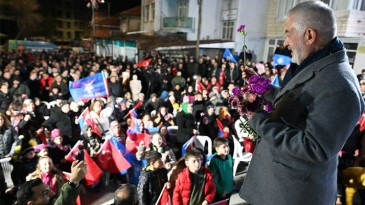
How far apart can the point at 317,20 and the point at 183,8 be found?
18192 millimetres

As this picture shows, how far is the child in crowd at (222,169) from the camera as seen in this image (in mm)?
3757

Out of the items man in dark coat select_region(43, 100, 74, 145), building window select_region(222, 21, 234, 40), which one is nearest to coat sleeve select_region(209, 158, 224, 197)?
man in dark coat select_region(43, 100, 74, 145)

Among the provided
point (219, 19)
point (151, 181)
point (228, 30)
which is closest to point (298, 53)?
point (151, 181)

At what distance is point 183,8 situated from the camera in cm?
1839

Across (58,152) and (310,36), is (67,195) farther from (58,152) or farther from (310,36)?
(58,152)

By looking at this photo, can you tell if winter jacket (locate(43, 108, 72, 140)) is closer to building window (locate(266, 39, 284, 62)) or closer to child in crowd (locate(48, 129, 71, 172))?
child in crowd (locate(48, 129, 71, 172))

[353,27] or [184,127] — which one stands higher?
[353,27]

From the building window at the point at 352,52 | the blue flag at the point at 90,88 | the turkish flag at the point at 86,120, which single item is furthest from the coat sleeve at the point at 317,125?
the building window at the point at 352,52

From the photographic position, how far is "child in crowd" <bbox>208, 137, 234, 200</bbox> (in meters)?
3.76

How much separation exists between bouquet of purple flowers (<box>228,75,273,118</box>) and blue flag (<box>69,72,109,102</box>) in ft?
19.4

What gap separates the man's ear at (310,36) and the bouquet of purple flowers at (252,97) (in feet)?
1.07

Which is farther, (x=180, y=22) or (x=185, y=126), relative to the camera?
(x=180, y=22)

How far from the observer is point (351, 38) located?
40.2 feet

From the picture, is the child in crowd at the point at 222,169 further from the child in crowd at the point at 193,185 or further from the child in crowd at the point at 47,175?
the child in crowd at the point at 47,175
